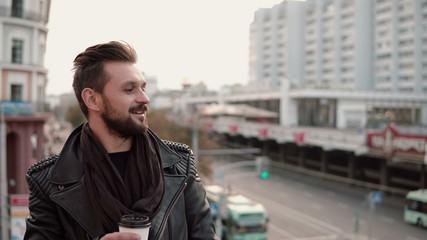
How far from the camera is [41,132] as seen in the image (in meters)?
20.9

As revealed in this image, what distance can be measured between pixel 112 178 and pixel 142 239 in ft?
1.20

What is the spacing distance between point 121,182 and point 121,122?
0.27m

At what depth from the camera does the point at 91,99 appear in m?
1.95

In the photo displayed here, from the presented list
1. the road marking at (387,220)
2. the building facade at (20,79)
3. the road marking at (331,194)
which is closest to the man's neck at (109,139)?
the building facade at (20,79)

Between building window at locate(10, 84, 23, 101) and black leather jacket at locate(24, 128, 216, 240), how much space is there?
18747 millimetres

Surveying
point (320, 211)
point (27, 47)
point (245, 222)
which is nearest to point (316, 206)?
point (320, 211)

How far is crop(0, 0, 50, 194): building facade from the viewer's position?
18.5m

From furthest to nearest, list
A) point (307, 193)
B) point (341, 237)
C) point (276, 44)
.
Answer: point (276, 44), point (307, 193), point (341, 237)

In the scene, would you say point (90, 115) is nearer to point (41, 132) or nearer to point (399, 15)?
point (41, 132)

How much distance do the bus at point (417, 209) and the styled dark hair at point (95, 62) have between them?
59.0 ft

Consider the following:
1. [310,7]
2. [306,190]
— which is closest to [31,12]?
[306,190]

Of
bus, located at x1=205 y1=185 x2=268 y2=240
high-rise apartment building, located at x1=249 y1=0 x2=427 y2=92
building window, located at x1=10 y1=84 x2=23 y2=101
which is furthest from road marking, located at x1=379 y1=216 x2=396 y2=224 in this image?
high-rise apartment building, located at x1=249 y1=0 x2=427 y2=92

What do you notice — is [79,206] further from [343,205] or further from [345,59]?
[345,59]

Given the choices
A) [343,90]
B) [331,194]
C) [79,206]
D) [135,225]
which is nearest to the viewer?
[135,225]
